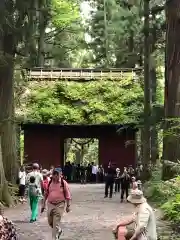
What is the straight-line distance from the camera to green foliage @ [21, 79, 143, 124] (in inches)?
1286

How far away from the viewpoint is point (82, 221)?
14.2m

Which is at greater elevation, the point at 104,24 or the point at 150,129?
the point at 104,24

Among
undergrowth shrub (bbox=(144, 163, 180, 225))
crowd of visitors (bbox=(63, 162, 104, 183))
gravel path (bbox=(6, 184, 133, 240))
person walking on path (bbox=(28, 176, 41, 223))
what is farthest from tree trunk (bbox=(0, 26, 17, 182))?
crowd of visitors (bbox=(63, 162, 104, 183))

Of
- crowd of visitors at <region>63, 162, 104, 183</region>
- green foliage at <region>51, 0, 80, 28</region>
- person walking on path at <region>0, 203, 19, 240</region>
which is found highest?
green foliage at <region>51, 0, 80, 28</region>

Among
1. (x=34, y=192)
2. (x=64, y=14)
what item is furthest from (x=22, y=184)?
(x=64, y=14)

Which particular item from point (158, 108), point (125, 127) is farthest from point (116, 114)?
point (158, 108)

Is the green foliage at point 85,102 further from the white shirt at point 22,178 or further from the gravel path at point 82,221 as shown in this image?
the gravel path at point 82,221

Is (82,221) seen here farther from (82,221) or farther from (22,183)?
(22,183)

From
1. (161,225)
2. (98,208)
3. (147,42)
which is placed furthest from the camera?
(147,42)

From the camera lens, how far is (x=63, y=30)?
4694cm

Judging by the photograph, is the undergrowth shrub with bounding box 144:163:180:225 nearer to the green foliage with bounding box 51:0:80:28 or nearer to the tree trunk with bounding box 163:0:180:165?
the tree trunk with bounding box 163:0:180:165

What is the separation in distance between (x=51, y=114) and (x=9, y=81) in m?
11.3

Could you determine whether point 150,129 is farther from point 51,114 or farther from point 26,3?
point 26,3

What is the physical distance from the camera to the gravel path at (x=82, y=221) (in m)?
11.7
